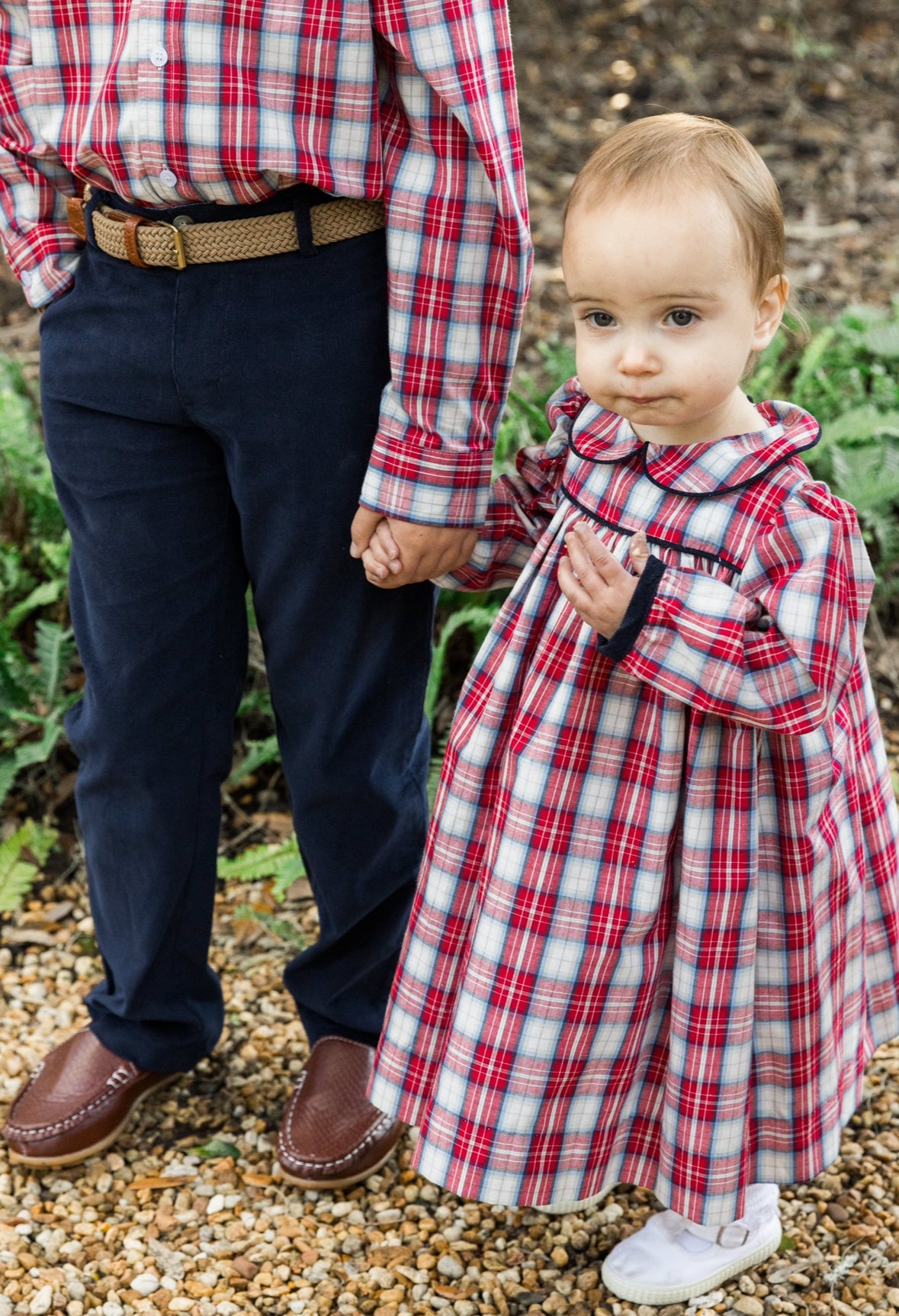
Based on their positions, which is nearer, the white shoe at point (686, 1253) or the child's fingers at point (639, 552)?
the child's fingers at point (639, 552)

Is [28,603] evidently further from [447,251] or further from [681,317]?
[681,317]

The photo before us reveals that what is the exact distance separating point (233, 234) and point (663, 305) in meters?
0.62

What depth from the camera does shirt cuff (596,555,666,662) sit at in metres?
1.78

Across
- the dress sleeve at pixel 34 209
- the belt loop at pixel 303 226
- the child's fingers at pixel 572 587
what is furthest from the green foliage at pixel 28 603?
the child's fingers at pixel 572 587

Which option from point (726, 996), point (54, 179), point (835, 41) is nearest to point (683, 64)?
point (835, 41)

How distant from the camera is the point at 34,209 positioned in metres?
2.13

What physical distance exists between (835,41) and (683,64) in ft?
3.03

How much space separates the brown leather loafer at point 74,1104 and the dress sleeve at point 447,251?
4.13 ft

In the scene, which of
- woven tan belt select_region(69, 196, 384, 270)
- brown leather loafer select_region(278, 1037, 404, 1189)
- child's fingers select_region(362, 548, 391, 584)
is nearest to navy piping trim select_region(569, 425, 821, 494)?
child's fingers select_region(362, 548, 391, 584)

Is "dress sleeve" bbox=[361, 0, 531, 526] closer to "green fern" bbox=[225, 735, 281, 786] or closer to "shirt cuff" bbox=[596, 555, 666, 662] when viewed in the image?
"shirt cuff" bbox=[596, 555, 666, 662]

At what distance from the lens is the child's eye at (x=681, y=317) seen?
1772mm

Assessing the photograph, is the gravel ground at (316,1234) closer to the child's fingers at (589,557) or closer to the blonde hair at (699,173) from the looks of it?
the child's fingers at (589,557)

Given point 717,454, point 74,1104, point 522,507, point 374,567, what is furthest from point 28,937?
point 717,454

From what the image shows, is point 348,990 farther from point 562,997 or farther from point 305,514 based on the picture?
point 305,514
